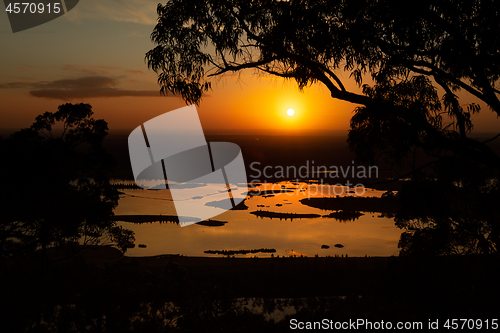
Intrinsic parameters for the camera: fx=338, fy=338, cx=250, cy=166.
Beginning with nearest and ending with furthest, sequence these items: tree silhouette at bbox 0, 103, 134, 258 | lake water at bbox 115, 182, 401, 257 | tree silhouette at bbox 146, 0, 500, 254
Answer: tree silhouette at bbox 146, 0, 500, 254 → tree silhouette at bbox 0, 103, 134, 258 → lake water at bbox 115, 182, 401, 257

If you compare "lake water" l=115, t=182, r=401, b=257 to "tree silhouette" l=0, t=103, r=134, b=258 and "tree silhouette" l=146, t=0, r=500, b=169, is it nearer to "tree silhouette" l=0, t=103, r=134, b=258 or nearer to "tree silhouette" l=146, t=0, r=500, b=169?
"tree silhouette" l=0, t=103, r=134, b=258

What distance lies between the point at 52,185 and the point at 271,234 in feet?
71.7

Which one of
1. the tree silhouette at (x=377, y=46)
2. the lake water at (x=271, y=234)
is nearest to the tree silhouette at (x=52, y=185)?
the tree silhouette at (x=377, y=46)

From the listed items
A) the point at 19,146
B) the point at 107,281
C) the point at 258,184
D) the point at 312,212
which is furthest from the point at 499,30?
the point at 258,184

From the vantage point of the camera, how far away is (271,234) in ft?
92.4

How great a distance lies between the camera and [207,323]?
10.0 meters

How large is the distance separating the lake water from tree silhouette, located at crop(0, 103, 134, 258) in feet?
46.9

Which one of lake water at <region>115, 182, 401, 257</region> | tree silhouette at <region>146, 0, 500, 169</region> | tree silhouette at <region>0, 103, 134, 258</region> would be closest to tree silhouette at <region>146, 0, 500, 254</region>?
tree silhouette at <region>146, 0, 500, 169</region>

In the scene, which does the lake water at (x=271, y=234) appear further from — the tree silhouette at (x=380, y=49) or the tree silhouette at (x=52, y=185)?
the tree silhouette at (x=380, y=49)

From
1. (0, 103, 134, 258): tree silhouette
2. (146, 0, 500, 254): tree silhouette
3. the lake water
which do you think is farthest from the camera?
the lake water

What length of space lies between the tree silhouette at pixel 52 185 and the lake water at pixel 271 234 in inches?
562

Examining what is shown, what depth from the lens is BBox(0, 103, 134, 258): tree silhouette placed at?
736cm

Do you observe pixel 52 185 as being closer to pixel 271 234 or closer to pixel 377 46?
pixel 377 46

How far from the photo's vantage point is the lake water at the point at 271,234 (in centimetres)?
2447
